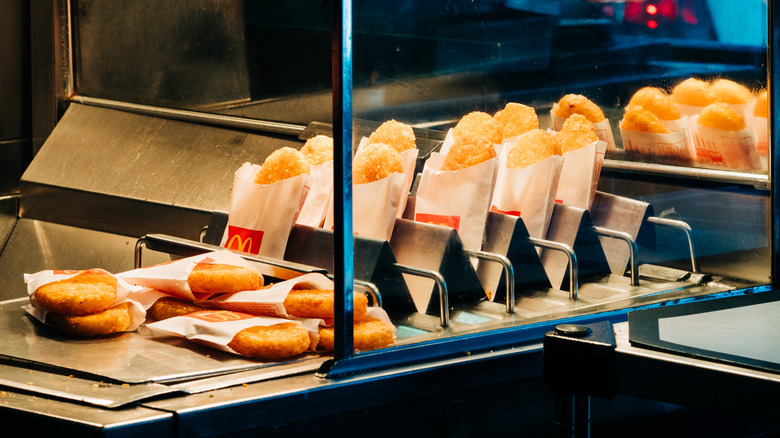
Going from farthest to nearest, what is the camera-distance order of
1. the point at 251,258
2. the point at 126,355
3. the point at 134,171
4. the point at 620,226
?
1. the point at 134,171
2. the point at 620,226
3. the point at 251,258
4. the point at 126,355

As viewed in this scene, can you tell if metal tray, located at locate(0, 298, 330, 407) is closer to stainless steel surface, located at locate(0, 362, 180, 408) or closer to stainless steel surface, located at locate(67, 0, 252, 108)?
stainless steel surface, located at locate(0, 362, 180, 408)

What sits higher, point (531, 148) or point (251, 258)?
point (531, 148)

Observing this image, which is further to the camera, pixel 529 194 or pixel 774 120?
pixel 774 120

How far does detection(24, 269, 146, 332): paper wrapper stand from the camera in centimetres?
136

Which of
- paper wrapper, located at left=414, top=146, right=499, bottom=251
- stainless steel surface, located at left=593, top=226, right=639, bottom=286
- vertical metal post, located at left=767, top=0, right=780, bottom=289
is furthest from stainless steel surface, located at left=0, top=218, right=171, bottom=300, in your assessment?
vertical metal post, located at left=767, top=0, right=780, bottom=289

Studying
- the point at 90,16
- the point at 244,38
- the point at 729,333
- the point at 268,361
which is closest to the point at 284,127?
the point at 244,38

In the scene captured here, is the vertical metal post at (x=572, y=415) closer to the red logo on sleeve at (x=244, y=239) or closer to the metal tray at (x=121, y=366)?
the metal tray at (x=121, y=366)

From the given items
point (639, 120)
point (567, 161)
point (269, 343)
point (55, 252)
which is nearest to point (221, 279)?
point (269, 343)

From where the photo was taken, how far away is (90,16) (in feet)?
9.08

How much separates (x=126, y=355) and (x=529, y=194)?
70 cm

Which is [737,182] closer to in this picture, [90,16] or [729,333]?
[729,333]

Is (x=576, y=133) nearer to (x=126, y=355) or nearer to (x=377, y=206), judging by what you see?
(x=377, y=206)

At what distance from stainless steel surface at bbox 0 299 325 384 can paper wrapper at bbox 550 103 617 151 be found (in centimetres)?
63

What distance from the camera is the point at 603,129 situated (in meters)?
1.62
